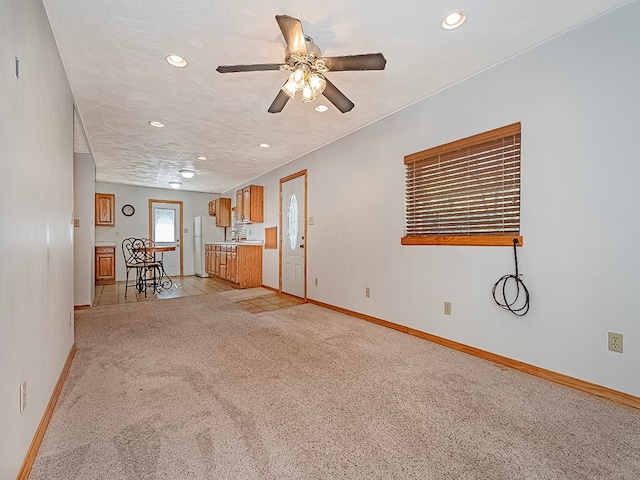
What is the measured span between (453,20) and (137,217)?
26.5ft

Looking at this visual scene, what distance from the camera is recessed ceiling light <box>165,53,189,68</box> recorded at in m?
2.34

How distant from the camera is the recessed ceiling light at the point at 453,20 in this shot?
1933 millimetres

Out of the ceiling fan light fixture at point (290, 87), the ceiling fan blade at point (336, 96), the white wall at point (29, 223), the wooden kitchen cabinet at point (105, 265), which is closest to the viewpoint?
the white wall at point (29, 223)

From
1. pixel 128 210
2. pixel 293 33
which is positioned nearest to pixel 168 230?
pixel 128 210

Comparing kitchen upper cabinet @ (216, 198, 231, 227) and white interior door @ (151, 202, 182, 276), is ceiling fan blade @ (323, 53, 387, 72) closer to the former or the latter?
kitchen upper cabinet @ (216, 198, 231, 227)

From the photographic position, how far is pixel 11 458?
46.3 inches

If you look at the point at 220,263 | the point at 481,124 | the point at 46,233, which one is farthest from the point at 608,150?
the point at 220,263

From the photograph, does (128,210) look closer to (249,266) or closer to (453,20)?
(249,266)

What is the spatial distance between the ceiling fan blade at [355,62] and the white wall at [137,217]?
7.44m

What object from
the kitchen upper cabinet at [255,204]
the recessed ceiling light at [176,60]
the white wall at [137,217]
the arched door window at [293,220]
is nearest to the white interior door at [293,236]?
the arched door window at [293,220]

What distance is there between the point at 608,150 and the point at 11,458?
3542 mm

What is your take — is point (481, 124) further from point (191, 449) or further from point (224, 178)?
point (224, 178)

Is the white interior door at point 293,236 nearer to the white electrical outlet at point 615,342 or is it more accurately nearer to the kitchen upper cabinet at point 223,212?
the kitchen upper cabinet at point 223,212

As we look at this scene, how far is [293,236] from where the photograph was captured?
541 cm
